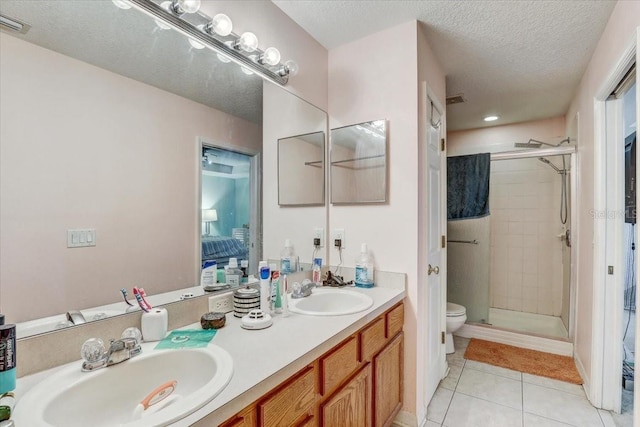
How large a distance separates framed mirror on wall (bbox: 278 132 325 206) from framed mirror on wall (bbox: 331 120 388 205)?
0.29 feet

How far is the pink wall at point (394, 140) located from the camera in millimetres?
1753

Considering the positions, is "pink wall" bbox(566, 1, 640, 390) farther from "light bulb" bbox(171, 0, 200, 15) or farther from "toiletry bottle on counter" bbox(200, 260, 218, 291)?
"toiletry bottle on counter" bbox(200, 260, 218, 291)

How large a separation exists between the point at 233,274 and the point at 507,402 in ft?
6.49

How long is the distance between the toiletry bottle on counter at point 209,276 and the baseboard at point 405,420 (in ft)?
4.43

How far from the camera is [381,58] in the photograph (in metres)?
1.85

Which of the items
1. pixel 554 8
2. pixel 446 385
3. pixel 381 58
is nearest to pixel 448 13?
pixel 381 58

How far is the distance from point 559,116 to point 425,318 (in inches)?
118

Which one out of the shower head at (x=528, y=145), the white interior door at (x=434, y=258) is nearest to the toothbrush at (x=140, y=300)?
the white interior door at (x=434, y=258)

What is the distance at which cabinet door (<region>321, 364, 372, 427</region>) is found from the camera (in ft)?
3.67

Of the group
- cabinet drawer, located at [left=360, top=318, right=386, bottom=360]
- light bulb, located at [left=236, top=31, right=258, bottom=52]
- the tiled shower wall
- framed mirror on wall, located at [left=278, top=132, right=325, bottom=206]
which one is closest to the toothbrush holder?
cabinet drawer, located at [left=360, top=318, right=386, bottom=360]

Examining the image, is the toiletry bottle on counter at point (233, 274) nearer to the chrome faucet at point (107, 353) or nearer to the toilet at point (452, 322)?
the chrome faucet at point (107, 353)

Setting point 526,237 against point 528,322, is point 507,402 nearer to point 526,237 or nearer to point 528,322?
point 528,322

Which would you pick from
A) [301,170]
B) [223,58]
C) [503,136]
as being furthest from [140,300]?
[503,136]

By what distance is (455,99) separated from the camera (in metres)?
2.83
